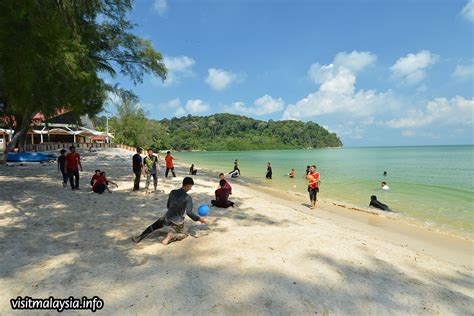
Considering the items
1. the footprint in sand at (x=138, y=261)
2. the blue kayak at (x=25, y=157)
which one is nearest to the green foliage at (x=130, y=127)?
the blue kayak at (x=25, y=157)

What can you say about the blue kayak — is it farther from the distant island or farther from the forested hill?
the forested hill

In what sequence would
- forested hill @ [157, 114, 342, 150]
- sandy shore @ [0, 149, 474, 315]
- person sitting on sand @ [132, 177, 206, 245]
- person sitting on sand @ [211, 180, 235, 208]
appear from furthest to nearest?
forested hill @ [157, 114, 342, 150] < person sitting on sand @ [211, 180, 235, 208] < person sitting on sand @ [132, 177, 206, 245] < sandy shore @ [0, 149, 474, 315]

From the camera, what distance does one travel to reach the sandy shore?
136 inches

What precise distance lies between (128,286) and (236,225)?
3.45 meters

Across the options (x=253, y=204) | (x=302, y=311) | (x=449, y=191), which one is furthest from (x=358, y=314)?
(x=449, y=191)

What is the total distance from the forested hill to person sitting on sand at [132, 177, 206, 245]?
486 feet

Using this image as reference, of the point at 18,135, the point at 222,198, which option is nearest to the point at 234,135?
the point at 18,135

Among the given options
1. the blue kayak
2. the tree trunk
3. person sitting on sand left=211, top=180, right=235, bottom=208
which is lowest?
person sitting on sand left=211, top=180, right=235, bottom=208

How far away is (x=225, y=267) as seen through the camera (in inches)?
169

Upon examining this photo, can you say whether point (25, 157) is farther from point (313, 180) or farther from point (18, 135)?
point (313, 180)

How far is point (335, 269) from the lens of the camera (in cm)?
444

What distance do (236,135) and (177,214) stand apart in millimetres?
180154

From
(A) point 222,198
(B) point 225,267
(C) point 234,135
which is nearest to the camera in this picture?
(B) point 225,267

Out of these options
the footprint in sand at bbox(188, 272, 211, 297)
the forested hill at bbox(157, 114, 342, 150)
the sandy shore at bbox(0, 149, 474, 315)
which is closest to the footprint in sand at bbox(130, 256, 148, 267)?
the sandy shore at bbox(0, 149, 474, 315)
